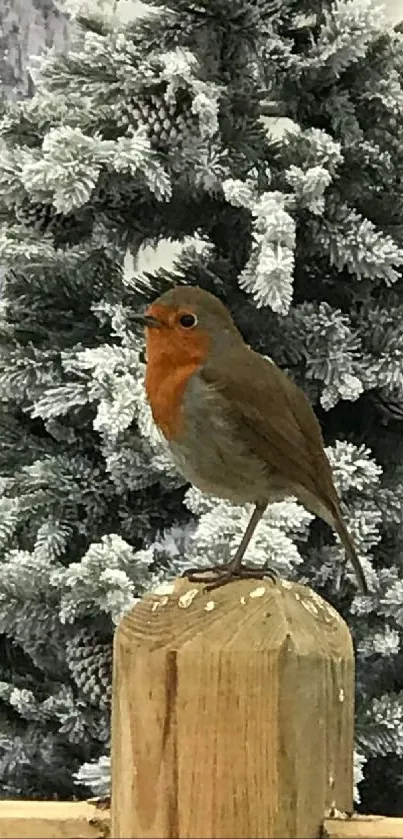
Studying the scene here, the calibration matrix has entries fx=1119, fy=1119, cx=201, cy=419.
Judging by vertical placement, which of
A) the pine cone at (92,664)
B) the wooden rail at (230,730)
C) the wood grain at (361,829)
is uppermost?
the pine cone at (92,664)

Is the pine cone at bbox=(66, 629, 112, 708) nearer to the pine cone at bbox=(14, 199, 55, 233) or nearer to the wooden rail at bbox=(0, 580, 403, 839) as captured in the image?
the pine cone at bbox=(14, 199, 55, 233)

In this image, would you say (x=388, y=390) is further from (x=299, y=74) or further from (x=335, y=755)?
(x=335, y=755)

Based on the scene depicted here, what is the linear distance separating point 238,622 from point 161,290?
79 centimetres

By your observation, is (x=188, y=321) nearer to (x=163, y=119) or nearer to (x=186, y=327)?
(x=186, y=327)

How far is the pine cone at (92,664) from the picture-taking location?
1.17m

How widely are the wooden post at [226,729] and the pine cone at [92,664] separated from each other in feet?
2.41

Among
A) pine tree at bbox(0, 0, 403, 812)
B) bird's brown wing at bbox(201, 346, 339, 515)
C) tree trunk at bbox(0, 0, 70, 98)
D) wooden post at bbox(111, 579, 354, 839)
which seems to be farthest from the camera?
tree trunk at bbox(0, 0, 70, 98)

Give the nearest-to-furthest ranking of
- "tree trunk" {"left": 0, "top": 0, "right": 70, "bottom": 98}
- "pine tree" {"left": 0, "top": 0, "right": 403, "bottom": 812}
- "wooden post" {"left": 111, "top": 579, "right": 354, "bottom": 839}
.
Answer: "wooden post" {"left": 111, "top": 579, "right": 354, "bottom": 839}, "pine tree" {"left": 0, "top": 0, "right": 403, "bottom": 812}, "tree trunk" {"left": 0, "top": 0, "right": 70, "bottom": 98}

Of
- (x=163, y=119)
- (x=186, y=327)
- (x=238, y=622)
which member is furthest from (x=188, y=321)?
(x=163, y=119)

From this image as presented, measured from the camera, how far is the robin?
2.34 feet

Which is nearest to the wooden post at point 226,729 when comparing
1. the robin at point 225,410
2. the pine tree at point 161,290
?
the robin at point 225,410

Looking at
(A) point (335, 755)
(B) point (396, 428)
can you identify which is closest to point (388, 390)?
(B) point (396, 428)

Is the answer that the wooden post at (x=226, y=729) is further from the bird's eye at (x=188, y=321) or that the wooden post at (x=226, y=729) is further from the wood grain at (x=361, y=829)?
the bird's eye at (x=188, y=321)

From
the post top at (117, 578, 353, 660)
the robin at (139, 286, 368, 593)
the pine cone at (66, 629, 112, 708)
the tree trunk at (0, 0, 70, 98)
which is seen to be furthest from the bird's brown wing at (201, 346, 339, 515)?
the tree trunk at (0, 0, 70, 98)
